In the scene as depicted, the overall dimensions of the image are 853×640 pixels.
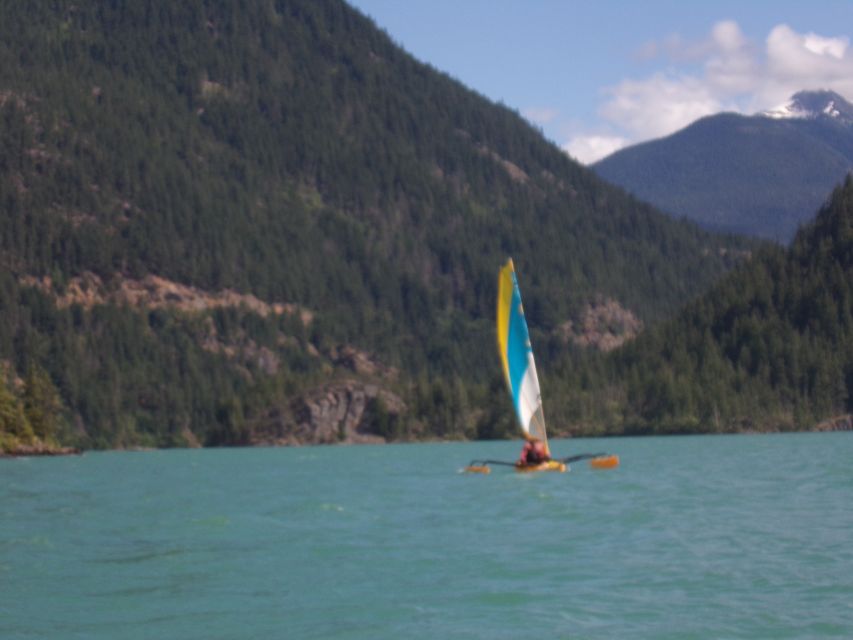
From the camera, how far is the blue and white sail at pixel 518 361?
77.7 m

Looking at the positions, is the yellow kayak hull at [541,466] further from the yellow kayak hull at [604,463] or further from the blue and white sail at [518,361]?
the yellow kayak hull at [604,463]

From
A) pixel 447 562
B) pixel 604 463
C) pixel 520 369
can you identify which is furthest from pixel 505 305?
pixel 447 562

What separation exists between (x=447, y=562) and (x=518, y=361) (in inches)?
1464

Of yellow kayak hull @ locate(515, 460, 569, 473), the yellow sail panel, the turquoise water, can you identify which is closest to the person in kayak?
yellow kayak hull @ locate(515, 460, 569, 473)

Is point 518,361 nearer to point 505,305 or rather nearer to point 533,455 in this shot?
point 505,305

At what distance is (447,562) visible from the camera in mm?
42344

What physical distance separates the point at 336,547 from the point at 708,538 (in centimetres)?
1055

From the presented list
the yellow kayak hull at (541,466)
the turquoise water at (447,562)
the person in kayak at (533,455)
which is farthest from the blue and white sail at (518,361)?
the turquoise water at (447,562)

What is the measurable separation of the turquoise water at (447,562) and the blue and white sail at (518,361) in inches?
219

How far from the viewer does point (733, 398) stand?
195m

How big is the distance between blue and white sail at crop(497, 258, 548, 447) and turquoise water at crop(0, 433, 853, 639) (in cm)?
557

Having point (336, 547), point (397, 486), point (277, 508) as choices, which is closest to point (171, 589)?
point (336, 547)

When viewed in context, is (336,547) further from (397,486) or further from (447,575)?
(397,486)

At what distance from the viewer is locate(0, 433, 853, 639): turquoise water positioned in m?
33.4
